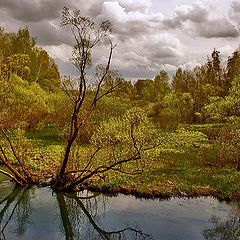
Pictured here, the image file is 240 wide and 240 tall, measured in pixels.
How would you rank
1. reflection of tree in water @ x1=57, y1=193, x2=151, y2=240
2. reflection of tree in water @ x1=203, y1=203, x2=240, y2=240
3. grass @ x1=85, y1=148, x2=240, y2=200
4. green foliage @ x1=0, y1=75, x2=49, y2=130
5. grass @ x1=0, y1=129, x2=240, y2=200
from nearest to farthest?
reflection of tree in water @ x1=57, y1=193, x2=151, y2=240, reflection of tree in water @ x1=203, y1=203, x2=240, y2=240, grass @ x1=85, y1=148, x2=240, y2=200, grass @ x1=0, y1=129, x2=240, y2=200, green foliage @ x1=0, y1=75, x2=49, y2=130

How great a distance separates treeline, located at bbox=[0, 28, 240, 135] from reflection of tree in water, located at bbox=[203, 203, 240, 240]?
24.4 feet

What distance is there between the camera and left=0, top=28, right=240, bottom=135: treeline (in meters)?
26.7

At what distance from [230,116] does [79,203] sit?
11.3 m

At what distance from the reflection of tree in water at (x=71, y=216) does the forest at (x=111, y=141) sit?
2.82 feet

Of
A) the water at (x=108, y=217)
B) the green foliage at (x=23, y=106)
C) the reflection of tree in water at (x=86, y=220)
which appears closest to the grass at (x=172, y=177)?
the water at (x=108, y=217)

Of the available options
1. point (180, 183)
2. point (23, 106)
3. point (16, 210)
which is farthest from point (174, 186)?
point (23, 106)

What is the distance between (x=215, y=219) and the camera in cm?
1709

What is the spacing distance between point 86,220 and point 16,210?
10.4 feet

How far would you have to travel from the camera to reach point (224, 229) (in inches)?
639

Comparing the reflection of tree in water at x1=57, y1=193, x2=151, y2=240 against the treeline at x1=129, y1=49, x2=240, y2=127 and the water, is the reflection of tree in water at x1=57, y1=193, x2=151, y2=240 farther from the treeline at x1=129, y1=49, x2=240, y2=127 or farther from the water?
the treeline at x1=129, y1=49, x2=240, y2=127

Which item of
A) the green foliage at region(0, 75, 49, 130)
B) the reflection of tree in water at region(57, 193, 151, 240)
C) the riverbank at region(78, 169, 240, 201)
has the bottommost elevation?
the reflection of tree in water at region(57, 193, 151, 240)

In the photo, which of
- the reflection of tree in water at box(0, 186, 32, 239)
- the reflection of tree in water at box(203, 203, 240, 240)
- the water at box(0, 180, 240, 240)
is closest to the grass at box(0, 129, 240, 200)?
the water at box(0, 180, 240, 240)

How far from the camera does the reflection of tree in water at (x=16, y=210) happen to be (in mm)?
15688

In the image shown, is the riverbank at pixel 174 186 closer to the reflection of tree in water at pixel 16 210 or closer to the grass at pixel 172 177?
the grass at pixel 172 177
